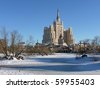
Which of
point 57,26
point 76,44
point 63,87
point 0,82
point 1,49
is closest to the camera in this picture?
point 63,87

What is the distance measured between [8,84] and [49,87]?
222 cm

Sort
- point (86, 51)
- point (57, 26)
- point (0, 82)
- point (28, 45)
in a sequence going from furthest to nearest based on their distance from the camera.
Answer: point (86, 51) < point (28, 45) < point (57, 26) < point (0, 82)

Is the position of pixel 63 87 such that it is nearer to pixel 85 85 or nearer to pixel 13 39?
pixel 85 85

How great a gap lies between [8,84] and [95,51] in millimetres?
103271

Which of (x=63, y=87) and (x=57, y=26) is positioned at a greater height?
(x=57, y=26)

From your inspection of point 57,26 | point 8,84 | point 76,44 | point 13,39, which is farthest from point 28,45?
point 8,84

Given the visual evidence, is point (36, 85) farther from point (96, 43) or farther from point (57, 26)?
point (96, 43)

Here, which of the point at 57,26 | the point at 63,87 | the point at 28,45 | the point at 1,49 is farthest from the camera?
the point at 28,45

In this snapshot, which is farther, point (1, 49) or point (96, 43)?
point (96, 43)

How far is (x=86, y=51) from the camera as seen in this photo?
372ft

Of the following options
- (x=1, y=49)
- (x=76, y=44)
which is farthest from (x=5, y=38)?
(x=76, y=44)

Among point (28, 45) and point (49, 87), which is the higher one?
point (28, 45)

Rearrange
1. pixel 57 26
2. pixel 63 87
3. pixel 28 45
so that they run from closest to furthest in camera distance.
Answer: pixel 63 87 → pixel 57 26 → pixel 28 45

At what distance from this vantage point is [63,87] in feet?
47.8
